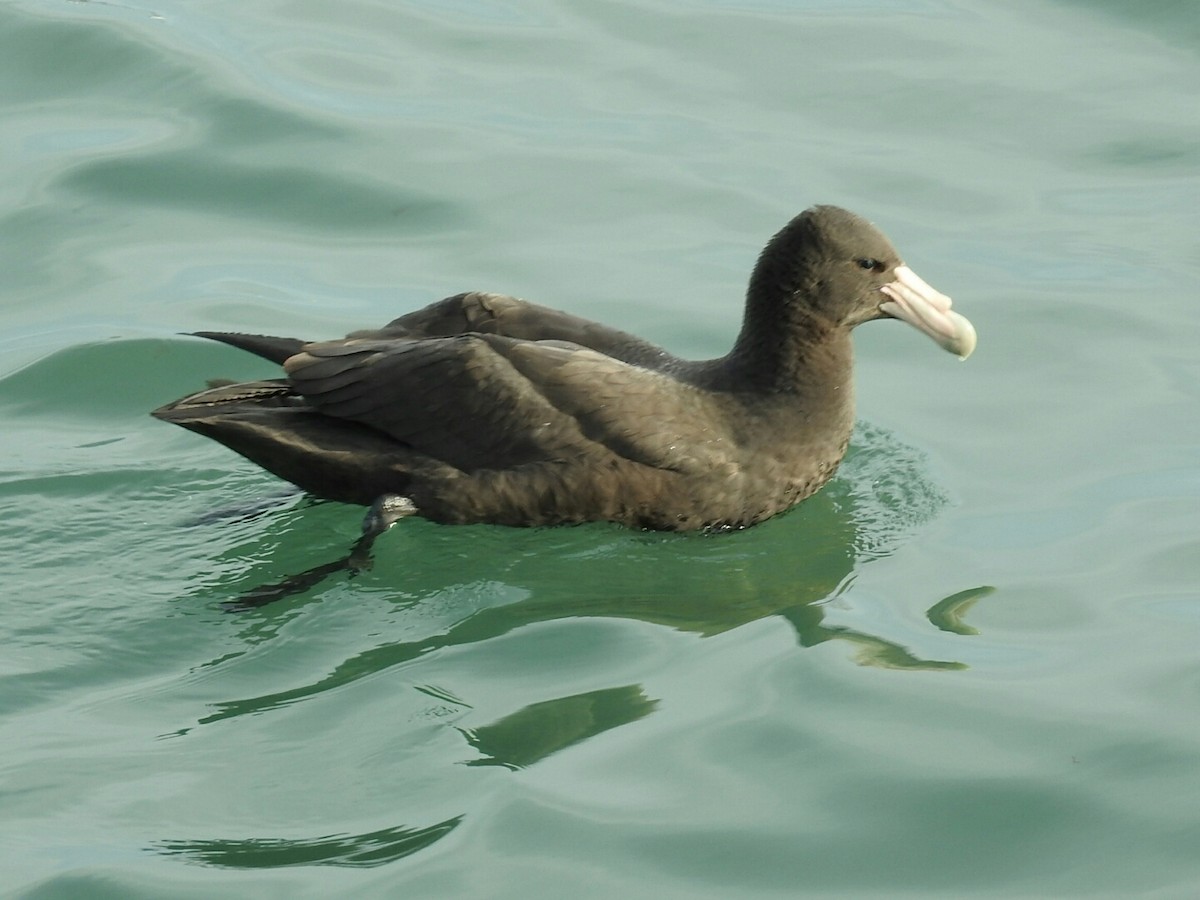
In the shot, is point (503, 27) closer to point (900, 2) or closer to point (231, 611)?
point (900, 2)

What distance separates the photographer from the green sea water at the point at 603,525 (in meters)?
5.46

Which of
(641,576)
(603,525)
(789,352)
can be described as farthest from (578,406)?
(789,352)

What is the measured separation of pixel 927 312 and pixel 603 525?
5.05ft

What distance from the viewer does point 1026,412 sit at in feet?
28.0

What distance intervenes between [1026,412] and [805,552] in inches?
66.6

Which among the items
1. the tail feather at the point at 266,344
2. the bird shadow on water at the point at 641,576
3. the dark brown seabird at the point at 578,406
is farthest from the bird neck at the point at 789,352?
the tail feather at the point at 266,344

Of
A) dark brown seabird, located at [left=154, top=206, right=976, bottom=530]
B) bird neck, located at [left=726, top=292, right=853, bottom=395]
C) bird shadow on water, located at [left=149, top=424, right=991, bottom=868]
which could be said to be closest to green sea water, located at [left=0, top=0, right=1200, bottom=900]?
bird shadow on water, located at [left=149, top=424, right=991, bottom=868]

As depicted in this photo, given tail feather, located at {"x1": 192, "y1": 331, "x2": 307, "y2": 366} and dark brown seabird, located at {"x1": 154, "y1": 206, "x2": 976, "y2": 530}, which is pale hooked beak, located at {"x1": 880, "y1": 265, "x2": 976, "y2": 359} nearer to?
dark brown seabird, located at {"x1": 154, "y1": 206, "x2": 976, "y2": 530}

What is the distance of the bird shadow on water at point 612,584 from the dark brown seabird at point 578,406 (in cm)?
11

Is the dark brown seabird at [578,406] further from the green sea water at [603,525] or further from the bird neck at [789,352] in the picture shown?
the green sea water at [603,525]

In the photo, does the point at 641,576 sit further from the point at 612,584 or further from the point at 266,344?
the point at 266,344

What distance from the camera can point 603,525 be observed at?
Answer: 23.9 ft

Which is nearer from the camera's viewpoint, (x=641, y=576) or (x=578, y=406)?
(x=641, y=576)

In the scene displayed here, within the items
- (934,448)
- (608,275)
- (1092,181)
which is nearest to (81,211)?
(608,275)
